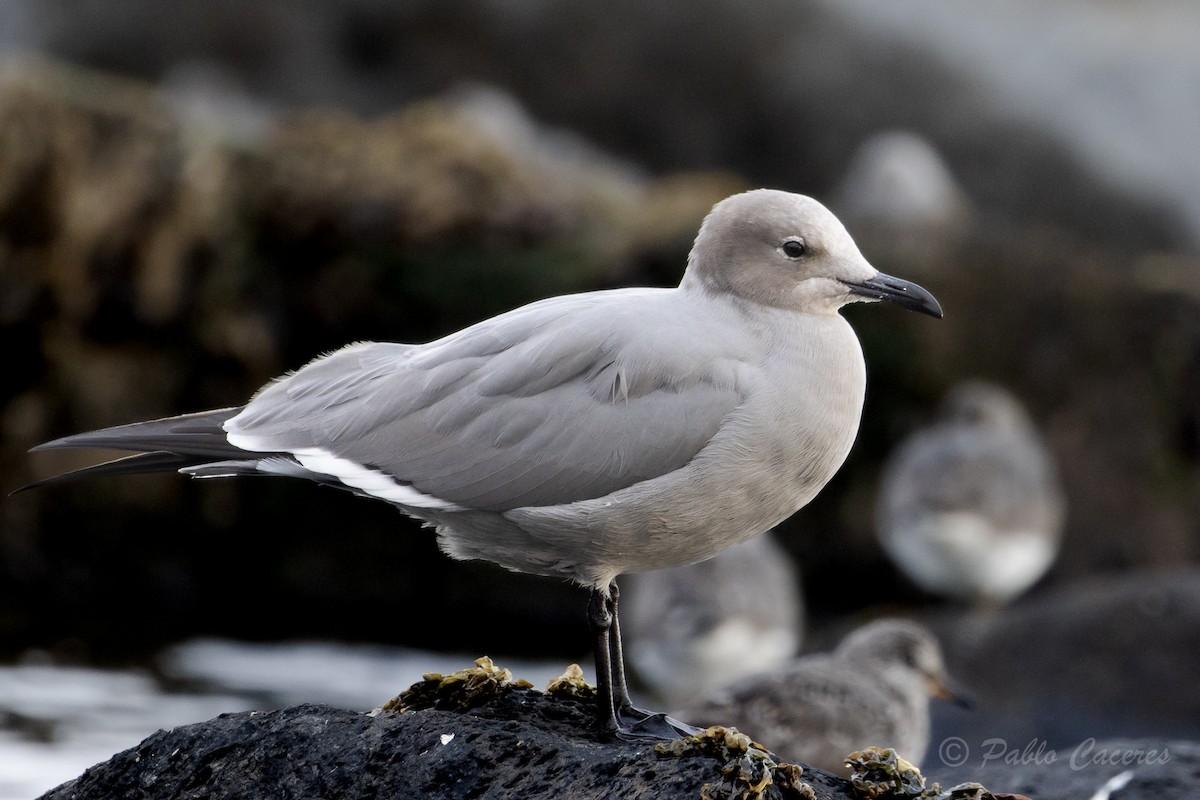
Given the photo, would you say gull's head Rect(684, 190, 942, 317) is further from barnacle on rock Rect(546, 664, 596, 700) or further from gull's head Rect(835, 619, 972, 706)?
gull's head Rect(835, 619, 972, 706)

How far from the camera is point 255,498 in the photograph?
12062mm

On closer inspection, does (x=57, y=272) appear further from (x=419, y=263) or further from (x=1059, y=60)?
(x=1059, y=60)

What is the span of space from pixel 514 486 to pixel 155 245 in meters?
9.05

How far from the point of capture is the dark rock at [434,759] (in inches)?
145

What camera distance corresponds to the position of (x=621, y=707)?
429 centimetres

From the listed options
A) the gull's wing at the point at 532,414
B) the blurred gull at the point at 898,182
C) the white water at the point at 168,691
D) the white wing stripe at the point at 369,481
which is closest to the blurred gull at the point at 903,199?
the blurred gull at the point at 898,182

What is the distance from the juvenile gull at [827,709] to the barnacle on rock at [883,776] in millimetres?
1915

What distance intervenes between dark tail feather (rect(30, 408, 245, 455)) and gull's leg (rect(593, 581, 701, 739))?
1.12 m

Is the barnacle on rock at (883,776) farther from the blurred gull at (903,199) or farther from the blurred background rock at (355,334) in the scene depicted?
the blurred gull at (903,199)

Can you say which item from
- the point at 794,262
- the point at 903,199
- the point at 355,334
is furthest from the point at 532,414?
the point at 903,199

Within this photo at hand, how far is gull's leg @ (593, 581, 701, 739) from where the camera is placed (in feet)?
13.4

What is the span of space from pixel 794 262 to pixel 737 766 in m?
1.40

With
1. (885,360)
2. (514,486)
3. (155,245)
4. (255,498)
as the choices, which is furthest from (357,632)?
(514,486)

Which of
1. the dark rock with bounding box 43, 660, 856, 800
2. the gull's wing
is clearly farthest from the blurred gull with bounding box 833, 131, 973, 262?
the dark rock with bounding box 43, 660, 856, 800
